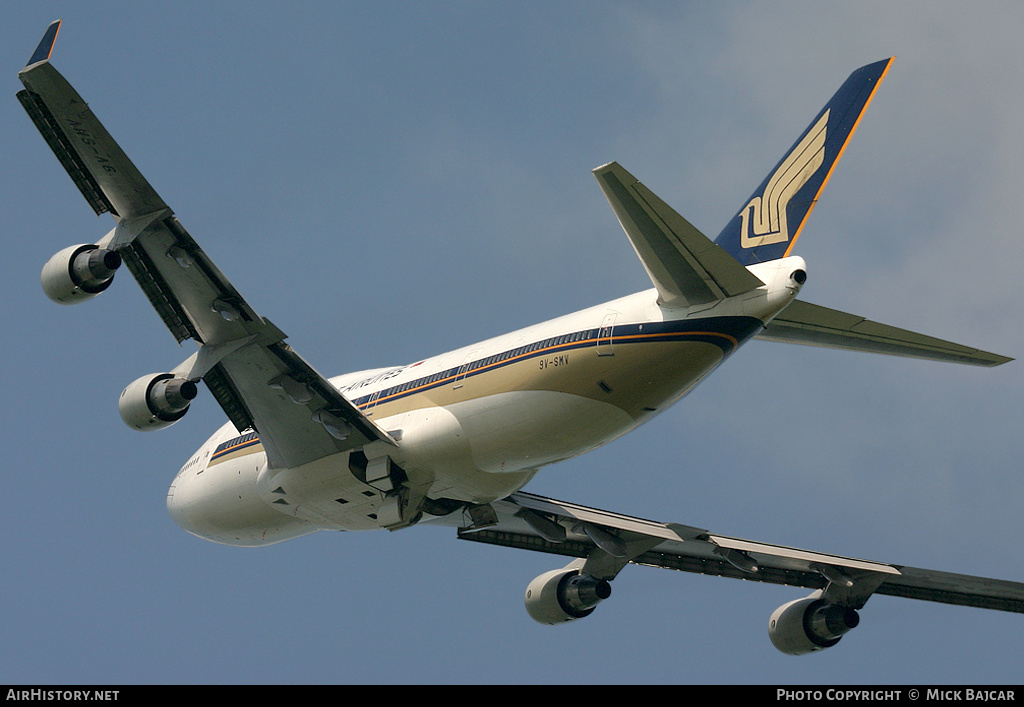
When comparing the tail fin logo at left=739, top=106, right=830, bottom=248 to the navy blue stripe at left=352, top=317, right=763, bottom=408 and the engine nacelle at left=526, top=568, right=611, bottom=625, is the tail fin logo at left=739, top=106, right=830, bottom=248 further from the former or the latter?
the engine nacelle at left=526, top=568, right=611, bottom=625

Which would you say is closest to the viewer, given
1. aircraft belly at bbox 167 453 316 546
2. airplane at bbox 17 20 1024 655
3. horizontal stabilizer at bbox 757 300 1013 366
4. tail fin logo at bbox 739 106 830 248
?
horizontal stabilizer at bbox 757 300 1013 366

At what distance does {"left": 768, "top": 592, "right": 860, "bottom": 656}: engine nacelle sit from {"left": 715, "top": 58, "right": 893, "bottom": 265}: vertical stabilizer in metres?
10.3

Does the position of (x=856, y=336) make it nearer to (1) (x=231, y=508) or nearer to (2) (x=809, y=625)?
(2) (x=809, y=625)

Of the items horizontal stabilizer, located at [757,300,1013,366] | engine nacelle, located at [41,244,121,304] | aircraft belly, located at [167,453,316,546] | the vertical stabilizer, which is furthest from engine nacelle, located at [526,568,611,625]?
engine nacelle, located at [41,244,121,304]

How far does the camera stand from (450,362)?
26125mm

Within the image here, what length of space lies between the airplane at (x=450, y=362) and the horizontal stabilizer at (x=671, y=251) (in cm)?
3

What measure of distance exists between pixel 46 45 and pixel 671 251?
1091cm

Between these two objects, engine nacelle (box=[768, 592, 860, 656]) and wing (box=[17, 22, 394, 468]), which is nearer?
wing (box=[17, 22, 394, 468])

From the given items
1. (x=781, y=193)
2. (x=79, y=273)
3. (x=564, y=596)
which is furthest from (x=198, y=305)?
(x=564, y=596)

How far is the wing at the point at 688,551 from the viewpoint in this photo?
29.4 metres

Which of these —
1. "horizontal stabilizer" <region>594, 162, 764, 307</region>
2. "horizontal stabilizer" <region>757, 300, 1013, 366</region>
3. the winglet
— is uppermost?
the winglet

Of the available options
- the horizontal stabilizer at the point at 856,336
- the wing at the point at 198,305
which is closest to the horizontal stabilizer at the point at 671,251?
the horizontal stabilizer at the point at 856,336

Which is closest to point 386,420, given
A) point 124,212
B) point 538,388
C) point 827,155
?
point 538,388

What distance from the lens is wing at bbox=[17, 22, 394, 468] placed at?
884 inches
